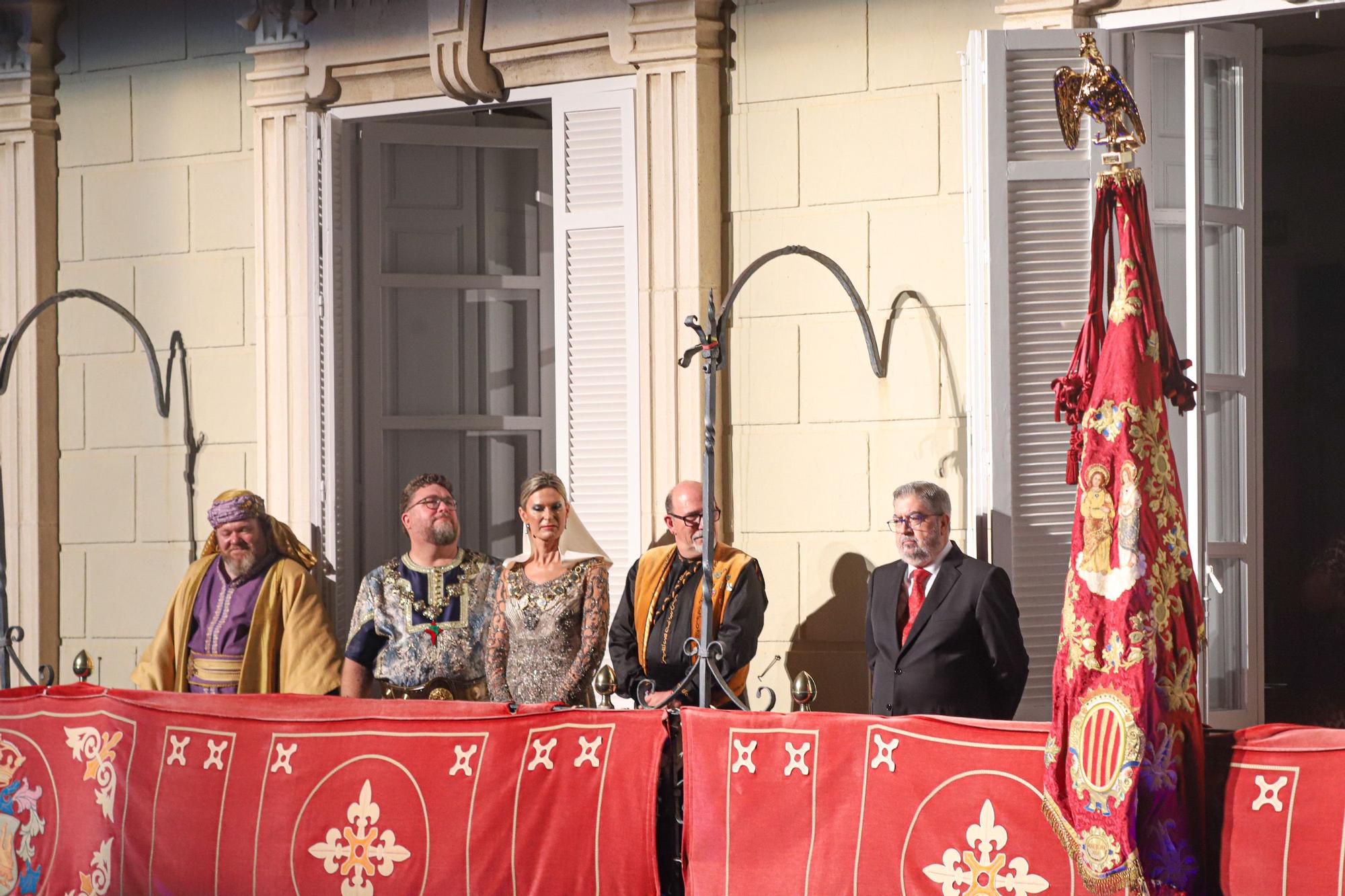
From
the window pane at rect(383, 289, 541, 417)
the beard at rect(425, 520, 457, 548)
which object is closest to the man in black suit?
the beard at rect(425, 520, 457, 548)

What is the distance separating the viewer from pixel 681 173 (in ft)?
19.2

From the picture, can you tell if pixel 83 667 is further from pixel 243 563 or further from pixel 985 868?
pixel 985 868

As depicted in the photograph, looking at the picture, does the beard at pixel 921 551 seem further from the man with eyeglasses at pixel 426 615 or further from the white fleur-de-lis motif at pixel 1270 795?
the man with eyeglasses at pixel 426 615

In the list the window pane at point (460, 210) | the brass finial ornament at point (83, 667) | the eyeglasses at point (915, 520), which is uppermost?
the window pane at point (460, 210)

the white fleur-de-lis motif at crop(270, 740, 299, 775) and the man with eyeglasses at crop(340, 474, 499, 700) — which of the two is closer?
the white fleur-de-lis motif at crop(270, 740, 299, 775)

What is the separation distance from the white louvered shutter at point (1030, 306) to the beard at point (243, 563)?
2514 millimetres

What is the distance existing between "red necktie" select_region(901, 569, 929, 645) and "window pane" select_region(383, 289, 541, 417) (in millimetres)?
2785

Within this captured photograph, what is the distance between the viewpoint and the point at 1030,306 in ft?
16.8

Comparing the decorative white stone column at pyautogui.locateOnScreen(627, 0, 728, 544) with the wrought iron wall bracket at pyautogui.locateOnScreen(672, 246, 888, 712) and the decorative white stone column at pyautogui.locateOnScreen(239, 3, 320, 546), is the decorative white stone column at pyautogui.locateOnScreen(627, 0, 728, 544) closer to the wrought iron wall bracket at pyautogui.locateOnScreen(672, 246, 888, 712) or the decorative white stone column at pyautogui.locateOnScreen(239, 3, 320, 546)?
the wrought iron wall bracket at pyautogui.locateOnScreen(672, 246, 888, 712)

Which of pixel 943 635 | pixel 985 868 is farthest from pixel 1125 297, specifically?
pixel 985 868

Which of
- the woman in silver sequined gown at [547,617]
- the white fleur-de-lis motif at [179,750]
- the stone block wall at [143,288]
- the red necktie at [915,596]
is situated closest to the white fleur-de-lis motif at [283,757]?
the white fleur-de-lis motif at [179,750]

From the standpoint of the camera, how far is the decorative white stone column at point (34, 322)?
6.83 meters

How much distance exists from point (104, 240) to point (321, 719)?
309cm

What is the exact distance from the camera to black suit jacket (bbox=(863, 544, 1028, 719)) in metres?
4.52
